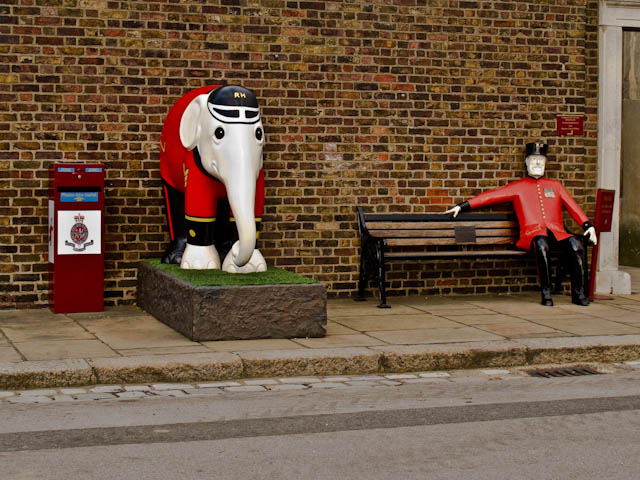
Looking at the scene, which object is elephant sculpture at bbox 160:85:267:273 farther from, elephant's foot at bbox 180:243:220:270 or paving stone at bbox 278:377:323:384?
paving stone at bbox 278:377:323:384

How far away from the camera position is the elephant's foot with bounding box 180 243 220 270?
8984mm

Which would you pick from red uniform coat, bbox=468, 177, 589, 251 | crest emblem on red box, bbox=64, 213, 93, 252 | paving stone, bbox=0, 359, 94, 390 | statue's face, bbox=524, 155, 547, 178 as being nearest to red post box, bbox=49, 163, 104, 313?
crest emblem on red box, bbox=64, 213, 93, 252

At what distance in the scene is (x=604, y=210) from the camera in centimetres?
1059

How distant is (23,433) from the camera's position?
17.8ft

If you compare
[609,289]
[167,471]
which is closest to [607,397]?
[167,471]

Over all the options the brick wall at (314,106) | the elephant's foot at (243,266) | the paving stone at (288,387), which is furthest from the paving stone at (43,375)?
the brick wall at (314,106)

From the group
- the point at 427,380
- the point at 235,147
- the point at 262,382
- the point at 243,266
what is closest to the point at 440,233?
the point at 243,266

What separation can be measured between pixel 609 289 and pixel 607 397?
477 cm

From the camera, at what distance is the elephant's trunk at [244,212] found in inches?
324

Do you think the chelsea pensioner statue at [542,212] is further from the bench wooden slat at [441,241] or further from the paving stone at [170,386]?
the paving stone at [170,386]

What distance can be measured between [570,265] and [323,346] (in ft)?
11.1

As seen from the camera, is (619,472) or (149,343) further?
(149,343)

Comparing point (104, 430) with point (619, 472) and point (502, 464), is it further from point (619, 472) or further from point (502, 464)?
point (619, 472)

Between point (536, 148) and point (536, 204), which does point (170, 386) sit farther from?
point (536, 148)
